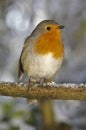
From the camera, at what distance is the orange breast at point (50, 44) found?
443 cm

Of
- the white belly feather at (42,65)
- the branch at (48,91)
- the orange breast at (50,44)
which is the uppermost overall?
the orange breast at (50,44)

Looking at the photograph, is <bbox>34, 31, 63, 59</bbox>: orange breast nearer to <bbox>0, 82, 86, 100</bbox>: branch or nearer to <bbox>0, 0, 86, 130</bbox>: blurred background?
<bbox>0, 82, 86, 100</bbox>: branch

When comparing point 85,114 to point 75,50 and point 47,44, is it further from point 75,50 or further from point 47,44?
point 75,50

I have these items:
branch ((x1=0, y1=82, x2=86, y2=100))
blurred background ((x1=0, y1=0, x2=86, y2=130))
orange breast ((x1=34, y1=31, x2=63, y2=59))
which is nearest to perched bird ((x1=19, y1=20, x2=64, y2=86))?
orange breast ((x1=34, y1=31, x2=63, y2=59))

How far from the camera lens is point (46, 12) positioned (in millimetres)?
6938

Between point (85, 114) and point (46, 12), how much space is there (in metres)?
2.19

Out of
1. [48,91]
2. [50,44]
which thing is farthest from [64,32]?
[48,91]

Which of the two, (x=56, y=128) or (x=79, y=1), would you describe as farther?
(x=79, y=1)

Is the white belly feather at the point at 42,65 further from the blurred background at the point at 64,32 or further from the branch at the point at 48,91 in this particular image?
the blurred background at the point at 64,32

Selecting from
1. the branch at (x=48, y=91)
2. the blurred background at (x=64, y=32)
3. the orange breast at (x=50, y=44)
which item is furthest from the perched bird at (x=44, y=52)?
the blurred background at (x=64, y=32)

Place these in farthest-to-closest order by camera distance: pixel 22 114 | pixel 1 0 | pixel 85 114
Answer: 1. pixel 1 0
2. pixel 85 114
3. pixel 22 114

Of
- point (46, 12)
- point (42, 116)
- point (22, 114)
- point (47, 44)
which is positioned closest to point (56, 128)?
point (42, 116)

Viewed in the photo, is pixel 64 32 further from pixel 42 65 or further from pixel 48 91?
pixel 48 91

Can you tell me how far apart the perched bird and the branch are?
790 mm
